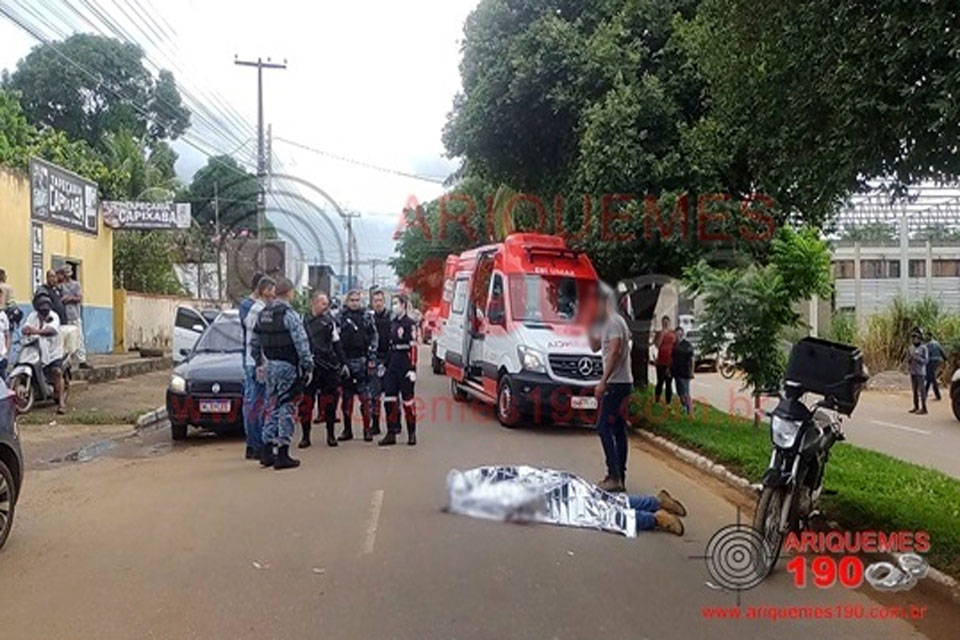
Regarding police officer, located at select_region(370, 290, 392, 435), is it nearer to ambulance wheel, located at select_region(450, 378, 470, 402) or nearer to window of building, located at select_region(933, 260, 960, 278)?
ambulance wheel, located at select_region(450, 378, 470, 402)

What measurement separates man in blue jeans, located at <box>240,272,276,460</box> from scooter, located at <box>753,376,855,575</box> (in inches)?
223

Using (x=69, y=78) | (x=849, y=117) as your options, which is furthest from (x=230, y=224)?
(x=849, y=117)

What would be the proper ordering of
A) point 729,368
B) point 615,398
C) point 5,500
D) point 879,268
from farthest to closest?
1. point 879,268
2. point 729,368
3. point 615,398
4. point 5,500

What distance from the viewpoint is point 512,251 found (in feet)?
48.5

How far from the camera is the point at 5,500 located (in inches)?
260

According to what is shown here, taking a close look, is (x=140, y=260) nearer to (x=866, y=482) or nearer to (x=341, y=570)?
(x=866, y=482)

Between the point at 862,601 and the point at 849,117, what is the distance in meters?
2.98

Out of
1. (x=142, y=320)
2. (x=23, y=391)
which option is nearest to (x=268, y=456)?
(x=23, y=391)

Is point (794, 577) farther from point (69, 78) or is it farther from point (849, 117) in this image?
point (69, 78)

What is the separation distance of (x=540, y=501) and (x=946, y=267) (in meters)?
40.9

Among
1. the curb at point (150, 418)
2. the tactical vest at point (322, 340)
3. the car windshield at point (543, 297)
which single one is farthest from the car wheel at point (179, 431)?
the car windshield at point (543, 297)

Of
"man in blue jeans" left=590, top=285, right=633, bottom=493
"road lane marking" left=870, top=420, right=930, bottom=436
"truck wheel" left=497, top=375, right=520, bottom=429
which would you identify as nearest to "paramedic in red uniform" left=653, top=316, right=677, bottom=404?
"truck wheel" left=497, top=375, right=520, bottom=429

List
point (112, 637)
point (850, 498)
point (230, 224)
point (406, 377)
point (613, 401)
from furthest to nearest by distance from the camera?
point (230, 224) < point (406, 377) < point (613, 401) < point (850, 498) < point (112, 637)

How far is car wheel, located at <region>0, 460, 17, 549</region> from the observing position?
6.53 metres
